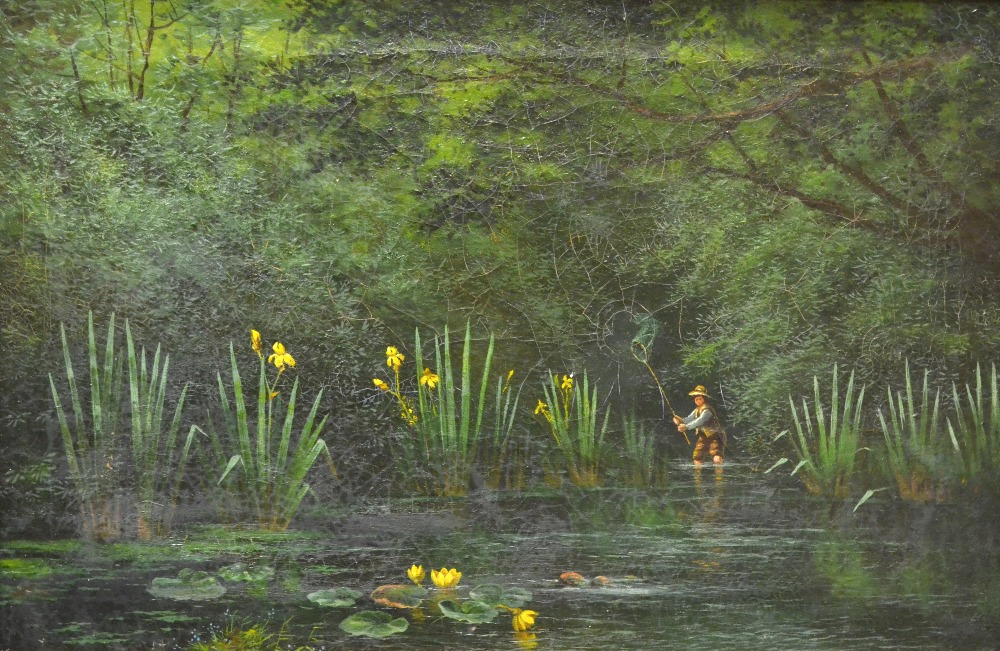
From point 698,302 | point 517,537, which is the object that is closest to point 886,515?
point 698,302

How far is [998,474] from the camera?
2.58 meters

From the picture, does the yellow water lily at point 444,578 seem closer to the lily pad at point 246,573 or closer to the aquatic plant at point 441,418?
the aquatic plant at point 441,418

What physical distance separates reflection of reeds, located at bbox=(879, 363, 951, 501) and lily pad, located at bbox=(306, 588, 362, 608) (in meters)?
1.44

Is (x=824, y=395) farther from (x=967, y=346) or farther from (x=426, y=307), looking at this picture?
(x=426, y=307)

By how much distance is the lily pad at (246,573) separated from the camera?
240cm

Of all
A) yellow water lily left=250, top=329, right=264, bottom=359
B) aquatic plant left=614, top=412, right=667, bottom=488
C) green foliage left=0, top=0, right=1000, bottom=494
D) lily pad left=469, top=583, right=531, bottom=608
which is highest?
green foliage left=0, top=0, right=1000, bottom=494

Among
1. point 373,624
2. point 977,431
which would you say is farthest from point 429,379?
point 977,431

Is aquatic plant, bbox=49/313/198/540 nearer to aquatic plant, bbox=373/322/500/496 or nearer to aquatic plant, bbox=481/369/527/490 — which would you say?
aquatic plant, bbox=373/322/500/496

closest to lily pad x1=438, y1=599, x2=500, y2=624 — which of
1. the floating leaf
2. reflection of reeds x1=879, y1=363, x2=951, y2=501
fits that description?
the floating leaf

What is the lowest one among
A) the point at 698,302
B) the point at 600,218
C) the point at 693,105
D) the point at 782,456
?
the point at 782,456

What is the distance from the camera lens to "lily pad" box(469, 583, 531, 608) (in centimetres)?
241

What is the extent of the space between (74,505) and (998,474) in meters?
2.40

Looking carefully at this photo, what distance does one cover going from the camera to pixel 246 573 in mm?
2406

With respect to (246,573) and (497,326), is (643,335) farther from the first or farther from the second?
(246,573)
